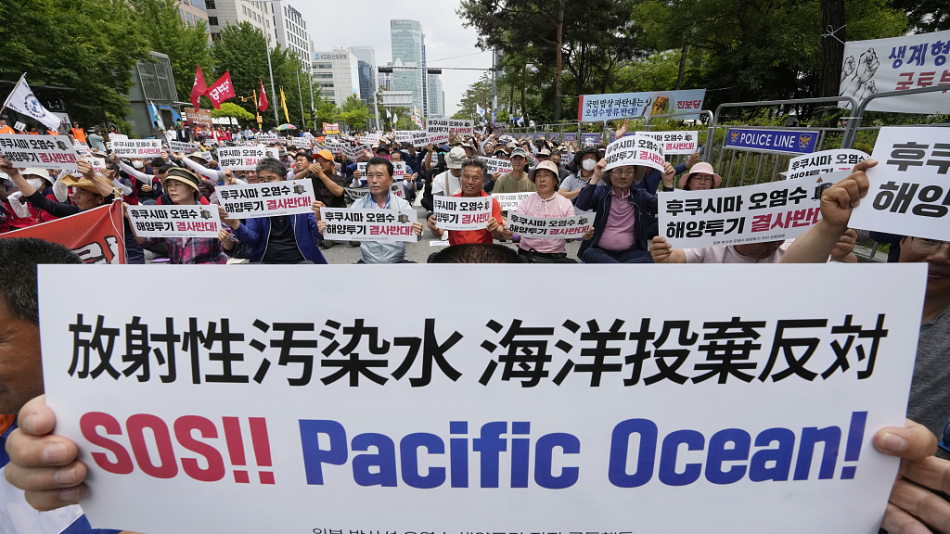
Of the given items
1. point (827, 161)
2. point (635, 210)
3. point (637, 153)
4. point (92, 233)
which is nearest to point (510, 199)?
point (635, 210)

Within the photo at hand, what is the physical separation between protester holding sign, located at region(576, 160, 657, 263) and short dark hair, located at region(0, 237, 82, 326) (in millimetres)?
3611

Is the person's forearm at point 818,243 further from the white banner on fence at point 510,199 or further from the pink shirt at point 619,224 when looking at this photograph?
the white banner on fence at point 510,199

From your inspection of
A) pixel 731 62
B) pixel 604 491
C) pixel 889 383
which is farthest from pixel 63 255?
pixel 731 62

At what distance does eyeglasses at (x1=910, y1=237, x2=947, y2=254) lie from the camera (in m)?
1.66

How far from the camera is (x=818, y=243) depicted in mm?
1584

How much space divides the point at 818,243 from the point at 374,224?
2.96m

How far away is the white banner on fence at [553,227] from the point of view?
3785 millimetres

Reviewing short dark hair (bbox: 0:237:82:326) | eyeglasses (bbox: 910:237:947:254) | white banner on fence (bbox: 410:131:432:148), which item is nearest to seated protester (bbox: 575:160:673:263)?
eyeglasses (bbox: 910:237:947:254)

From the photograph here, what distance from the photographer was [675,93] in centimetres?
1134

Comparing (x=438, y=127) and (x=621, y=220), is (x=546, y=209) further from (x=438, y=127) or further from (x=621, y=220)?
(x=438, y=127)

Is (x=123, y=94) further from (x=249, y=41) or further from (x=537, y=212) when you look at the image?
(x=537, y=212)

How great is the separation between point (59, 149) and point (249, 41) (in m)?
54.4

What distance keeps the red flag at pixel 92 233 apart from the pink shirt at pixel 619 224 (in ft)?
13.0

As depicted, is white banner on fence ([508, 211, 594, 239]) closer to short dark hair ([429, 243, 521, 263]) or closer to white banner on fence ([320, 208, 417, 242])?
white banner on fence ([320, 208, 417, 242])
